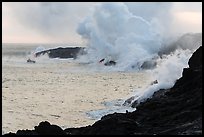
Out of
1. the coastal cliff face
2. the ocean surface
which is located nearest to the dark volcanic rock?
the ocean surface

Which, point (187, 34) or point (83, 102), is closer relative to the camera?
point (83, 102)

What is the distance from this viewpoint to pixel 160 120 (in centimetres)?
1806

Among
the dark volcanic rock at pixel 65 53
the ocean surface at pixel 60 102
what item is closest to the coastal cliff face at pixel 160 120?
the ocean surface at pixel 60 102

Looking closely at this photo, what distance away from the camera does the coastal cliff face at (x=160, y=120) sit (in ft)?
51.8

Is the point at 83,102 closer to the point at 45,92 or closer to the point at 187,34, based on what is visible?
the point at 45,92

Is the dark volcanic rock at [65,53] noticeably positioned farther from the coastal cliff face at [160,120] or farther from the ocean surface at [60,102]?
the coastal cliff face at [160,120]

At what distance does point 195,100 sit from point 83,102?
13378 millimetres

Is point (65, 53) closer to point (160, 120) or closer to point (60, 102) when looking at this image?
point (60, 102)

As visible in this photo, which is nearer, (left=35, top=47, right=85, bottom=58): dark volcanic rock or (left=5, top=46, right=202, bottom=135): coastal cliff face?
(left=5, top=46, right=202, bottom=135): coastal cliff face

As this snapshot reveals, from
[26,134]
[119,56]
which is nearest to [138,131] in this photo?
[26,134]

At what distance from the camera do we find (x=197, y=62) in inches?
1018

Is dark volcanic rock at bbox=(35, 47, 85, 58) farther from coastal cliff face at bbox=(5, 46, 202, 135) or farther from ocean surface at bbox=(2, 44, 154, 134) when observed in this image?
coastal cliff face at bbox=(5, 46, 202, 135)

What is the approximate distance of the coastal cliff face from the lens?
1579 cm

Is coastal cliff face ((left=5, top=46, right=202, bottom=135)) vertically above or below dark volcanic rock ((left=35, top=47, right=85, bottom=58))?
below
